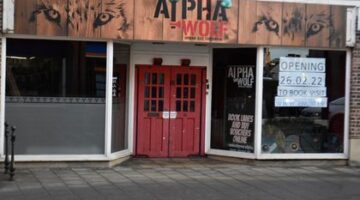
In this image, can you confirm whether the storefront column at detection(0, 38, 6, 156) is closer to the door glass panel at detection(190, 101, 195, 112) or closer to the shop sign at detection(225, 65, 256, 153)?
the door glass panel at detection(190, 101, 195, 112)

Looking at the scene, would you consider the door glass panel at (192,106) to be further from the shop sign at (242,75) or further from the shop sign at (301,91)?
the shop sign at (301,91)

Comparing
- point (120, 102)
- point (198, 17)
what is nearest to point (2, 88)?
point (120, 102)

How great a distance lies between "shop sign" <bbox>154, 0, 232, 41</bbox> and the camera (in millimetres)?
10891

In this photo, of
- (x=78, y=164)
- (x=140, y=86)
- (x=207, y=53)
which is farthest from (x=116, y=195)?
(x=207, y=53)

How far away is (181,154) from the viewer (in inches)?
490

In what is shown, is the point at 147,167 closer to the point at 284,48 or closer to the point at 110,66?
the point at 110,66

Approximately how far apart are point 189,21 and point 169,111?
2.27 m

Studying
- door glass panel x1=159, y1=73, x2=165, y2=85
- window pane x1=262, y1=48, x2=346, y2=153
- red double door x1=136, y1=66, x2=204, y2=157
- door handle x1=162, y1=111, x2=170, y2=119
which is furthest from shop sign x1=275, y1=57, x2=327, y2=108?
door glass panel x1=159, y1=73, x2=165, y2=85

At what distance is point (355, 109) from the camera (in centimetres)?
1173

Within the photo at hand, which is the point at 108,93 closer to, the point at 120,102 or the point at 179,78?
the point at 120,102

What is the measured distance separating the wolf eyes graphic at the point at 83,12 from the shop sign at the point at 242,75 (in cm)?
274

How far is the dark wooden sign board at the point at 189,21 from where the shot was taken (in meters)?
10.4

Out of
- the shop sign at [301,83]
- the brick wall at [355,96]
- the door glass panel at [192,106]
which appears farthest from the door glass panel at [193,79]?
the brick wall at [355,96]

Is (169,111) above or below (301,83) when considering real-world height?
below
